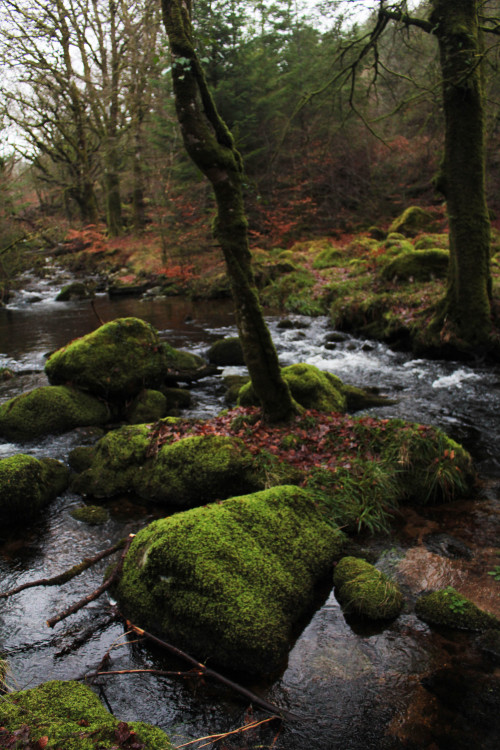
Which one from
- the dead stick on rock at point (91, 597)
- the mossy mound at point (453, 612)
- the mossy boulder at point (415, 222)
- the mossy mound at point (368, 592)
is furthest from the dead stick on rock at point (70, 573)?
the mossy boulder at point (415, 222)

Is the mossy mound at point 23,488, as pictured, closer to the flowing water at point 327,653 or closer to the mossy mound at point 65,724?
the flowing water at point 327,653

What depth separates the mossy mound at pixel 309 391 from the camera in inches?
280

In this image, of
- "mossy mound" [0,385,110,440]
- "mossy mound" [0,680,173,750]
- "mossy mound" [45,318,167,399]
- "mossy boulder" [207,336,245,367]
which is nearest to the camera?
"mossy mound" [0,680,173,750]

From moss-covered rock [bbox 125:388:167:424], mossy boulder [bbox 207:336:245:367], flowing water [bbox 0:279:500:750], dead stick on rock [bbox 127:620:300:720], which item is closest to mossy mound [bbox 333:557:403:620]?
flowing water [bbox 0:279:500:750]

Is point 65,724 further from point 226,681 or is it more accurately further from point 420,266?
point 420,266

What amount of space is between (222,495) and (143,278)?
1900 cm

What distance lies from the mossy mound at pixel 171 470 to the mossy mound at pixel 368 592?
1.61 metres

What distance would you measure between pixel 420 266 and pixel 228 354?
6.43 m

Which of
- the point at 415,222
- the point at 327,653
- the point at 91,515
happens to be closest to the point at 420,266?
the point at 415,222

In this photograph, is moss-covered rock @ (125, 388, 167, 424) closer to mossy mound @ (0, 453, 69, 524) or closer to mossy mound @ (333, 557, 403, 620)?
mossy mound @ (0, 453, 69, 524)

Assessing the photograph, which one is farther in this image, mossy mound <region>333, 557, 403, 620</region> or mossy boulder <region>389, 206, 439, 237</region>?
mossy boulder <region>389, 206, 439, 237</region>

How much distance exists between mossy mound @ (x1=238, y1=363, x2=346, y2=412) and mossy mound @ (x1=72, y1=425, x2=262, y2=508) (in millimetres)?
1670

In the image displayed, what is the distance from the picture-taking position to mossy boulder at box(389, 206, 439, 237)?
1989cm

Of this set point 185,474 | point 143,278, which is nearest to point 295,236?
point 143,278
